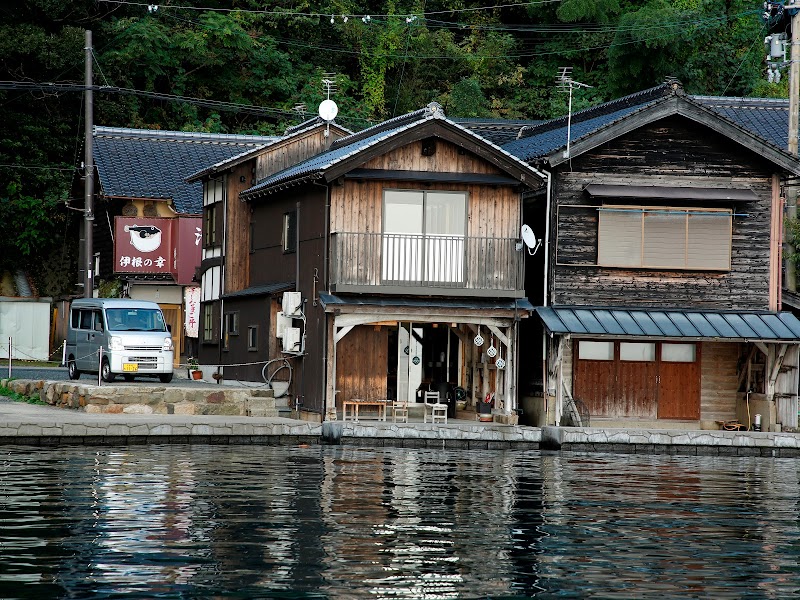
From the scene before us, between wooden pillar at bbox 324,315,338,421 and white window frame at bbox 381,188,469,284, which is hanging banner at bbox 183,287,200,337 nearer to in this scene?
wooden pillar at bbox 324,315,338,421

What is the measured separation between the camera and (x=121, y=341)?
36.2 metres

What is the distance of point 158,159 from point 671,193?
25.0 metres

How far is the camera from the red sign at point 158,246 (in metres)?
49.2

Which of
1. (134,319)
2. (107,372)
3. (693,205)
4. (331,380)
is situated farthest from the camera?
(134,319)

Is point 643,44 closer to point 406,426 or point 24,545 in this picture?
point 406,426

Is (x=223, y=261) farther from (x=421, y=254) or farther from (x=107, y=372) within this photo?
(x=421, y=254)

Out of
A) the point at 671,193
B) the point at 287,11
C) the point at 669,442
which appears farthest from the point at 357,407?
the point at 287,11

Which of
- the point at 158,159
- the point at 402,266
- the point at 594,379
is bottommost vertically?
the point at 594,379

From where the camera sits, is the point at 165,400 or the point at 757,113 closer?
the point at 165,400

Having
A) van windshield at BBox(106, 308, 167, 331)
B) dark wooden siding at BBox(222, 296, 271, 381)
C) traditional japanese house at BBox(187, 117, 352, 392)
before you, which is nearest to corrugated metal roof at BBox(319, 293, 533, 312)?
traditional japanese house at BBox(187, 117, 352, 392)

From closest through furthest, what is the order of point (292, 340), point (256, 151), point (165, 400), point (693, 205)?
point (165, 400) < point (292, 340) < point (693, 205) < point (256, 151)

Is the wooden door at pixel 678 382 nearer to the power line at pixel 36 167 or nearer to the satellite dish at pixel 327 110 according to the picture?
the satellite dish at pixel 327 110

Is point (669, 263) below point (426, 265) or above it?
above

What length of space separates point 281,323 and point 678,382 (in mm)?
10708
